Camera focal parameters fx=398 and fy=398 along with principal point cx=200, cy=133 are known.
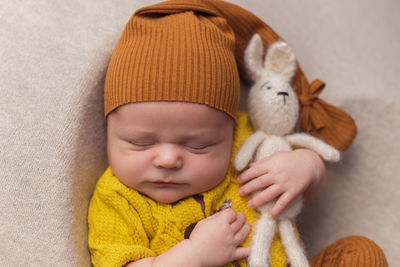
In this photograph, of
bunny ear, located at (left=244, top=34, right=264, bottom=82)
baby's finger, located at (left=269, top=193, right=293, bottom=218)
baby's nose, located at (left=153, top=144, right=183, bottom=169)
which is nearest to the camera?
baby's nose, located at (left=153, top=144, right=183, bottom=169)

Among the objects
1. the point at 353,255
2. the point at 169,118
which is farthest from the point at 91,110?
the point at 353,255

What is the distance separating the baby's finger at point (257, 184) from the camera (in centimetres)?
99

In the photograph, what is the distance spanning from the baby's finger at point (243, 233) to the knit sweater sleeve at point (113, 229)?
0.66 ft

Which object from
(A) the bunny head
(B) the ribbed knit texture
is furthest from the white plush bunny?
(B) the ribbed knit texture

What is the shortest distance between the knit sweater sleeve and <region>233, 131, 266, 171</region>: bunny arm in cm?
28

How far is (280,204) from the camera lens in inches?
38.4

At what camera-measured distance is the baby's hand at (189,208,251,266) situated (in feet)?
2.88

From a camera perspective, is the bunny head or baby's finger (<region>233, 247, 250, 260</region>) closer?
baby's finger (<region>233, 247, 250, 260</region>)

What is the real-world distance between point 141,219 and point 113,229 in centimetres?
7

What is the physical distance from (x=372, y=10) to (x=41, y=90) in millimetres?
Result: 1171

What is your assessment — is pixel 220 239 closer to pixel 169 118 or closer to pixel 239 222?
pixel 239 222

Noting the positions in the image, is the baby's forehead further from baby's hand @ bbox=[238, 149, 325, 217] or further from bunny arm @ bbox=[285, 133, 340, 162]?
bunny arm @ bbox=[285, 133, 340, 162]

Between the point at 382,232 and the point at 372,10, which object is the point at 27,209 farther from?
the point at 372,10

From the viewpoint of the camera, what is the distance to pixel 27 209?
87 centimetres
